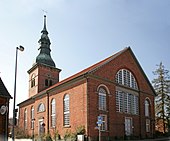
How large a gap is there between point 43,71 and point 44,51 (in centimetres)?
437

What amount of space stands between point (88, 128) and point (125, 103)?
843 cm

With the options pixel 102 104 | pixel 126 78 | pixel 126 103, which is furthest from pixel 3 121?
pixel 126 78

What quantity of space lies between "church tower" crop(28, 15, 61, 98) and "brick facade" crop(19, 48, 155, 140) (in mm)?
7869

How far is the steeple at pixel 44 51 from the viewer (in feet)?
167

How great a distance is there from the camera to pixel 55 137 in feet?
112

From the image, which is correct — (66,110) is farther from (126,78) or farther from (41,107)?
(126,78)

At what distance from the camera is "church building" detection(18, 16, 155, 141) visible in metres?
30.9

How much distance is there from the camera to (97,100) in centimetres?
3153

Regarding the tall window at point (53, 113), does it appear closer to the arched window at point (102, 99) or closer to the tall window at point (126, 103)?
the arched window at point (102, 99)

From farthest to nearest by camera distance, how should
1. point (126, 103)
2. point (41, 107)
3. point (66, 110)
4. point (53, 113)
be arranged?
point (41, 107), point (53, 113), point (126, 103), point (66, 110)

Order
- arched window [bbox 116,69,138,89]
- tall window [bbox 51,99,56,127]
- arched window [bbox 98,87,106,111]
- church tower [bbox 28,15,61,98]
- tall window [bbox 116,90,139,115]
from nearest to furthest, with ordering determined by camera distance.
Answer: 1. arched window [bbox 98,87,106,111]
2. tall window [bbox 116,90,139,115]
3. arched window [bbox 116,69,138,89]
4. tall window [bbox 51,99,56,127]
5. church tower [bbox 28,15,61,98]

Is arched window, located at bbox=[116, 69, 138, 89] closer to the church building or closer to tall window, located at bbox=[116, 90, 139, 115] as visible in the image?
the church building

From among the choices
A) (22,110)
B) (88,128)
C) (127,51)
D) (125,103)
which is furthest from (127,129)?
(22,110)

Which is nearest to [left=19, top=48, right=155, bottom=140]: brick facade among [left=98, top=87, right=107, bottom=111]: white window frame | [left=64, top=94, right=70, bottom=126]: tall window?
[left=98, top=87, right=107, bottom=111]: white window frame
